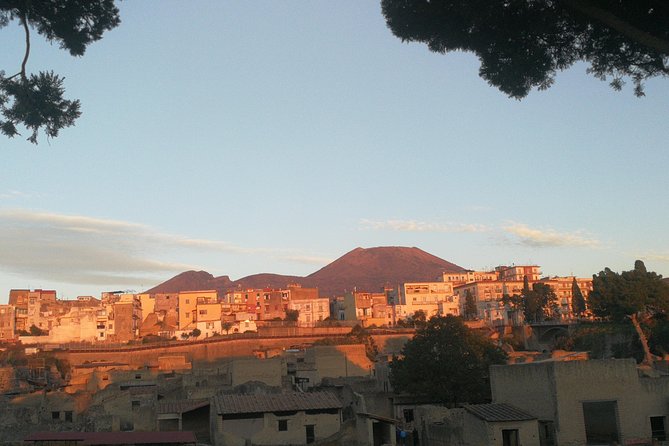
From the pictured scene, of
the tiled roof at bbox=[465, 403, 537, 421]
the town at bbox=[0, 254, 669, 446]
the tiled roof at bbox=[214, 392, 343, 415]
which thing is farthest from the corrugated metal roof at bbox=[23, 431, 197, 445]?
the tiled roof at bbox=[465, 403, 537, 421]

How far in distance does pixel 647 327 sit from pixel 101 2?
45263 millimetres

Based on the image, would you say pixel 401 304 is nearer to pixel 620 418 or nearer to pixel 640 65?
pixel 620 418

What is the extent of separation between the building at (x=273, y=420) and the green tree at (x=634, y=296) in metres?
27.8

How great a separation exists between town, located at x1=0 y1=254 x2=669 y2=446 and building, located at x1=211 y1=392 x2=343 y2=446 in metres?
0.04

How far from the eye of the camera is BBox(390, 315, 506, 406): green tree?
35.0 metres

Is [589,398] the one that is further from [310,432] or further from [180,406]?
[180,406]

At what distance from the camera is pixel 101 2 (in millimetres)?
15000

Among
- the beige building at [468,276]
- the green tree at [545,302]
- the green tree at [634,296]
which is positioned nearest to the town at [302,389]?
the green tree at [545,302]

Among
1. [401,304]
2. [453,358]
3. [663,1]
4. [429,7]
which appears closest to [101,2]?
[429,7]

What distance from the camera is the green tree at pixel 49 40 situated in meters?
14.0

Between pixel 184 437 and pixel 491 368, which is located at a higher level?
pixel 491 368

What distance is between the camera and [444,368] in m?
35.3

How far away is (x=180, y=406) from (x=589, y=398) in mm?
17050

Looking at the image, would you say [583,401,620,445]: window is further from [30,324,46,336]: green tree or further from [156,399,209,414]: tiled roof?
[30,324,46,336]: green tree
